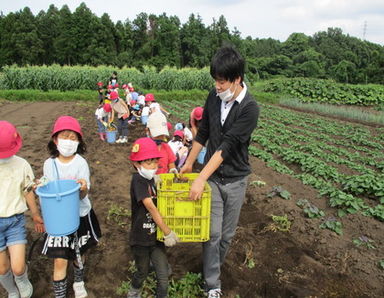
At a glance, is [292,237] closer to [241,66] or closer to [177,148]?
[177,148]

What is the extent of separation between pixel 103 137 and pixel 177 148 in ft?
14.5

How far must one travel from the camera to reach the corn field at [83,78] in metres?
21.7

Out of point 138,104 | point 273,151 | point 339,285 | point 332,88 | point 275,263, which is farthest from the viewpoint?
point 332,88

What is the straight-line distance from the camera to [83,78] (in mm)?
23047

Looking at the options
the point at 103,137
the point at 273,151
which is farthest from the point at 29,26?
the point at 273,151

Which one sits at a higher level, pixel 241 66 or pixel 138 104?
pixel 241 66

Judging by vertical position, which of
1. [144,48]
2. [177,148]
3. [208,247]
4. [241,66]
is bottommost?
[208,247]

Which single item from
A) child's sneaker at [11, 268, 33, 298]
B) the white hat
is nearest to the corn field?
the white hat

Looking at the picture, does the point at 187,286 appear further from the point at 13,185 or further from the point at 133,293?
the point at 13,185

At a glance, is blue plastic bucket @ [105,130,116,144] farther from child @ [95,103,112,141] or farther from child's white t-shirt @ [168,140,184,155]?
child's white t-shirt @ [168,140,184,155]

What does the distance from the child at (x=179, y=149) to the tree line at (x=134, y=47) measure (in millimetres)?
32235

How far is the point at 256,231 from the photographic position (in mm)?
4160

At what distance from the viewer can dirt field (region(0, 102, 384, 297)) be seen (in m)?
3.03

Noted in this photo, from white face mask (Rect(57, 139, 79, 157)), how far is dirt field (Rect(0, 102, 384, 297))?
1333 mm
